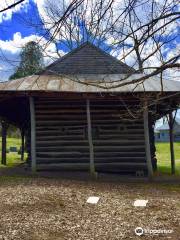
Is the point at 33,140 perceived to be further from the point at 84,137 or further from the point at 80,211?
the point at 80,211

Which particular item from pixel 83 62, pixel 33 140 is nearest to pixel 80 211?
pixel 33 140

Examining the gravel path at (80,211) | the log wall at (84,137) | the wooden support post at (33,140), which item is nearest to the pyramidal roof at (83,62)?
the log wall at (84,137)

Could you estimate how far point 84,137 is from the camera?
711 inches

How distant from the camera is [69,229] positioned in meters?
9.13

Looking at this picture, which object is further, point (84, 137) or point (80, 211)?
point (84, 137)

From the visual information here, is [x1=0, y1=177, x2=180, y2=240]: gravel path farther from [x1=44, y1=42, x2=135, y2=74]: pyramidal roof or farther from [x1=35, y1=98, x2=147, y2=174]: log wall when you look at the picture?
[x1=44, y1=42, x2=135, y2=74]: pyramidal roof

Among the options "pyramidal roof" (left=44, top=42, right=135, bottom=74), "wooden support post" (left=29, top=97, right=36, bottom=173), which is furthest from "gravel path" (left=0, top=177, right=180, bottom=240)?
"pyramidal roof" (left=44, top=42, right=135, bottom=74)

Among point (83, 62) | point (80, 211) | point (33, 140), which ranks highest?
point (83, 62)

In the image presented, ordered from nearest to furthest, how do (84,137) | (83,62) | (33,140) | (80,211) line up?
(80,211), (33,140), (84,137), (83,62)

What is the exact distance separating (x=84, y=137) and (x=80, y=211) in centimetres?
757

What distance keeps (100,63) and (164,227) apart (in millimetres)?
11750

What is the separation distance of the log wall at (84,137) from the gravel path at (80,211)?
3375 mm

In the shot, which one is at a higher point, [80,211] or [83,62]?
[83,62]

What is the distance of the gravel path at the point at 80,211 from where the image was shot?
8906mm
